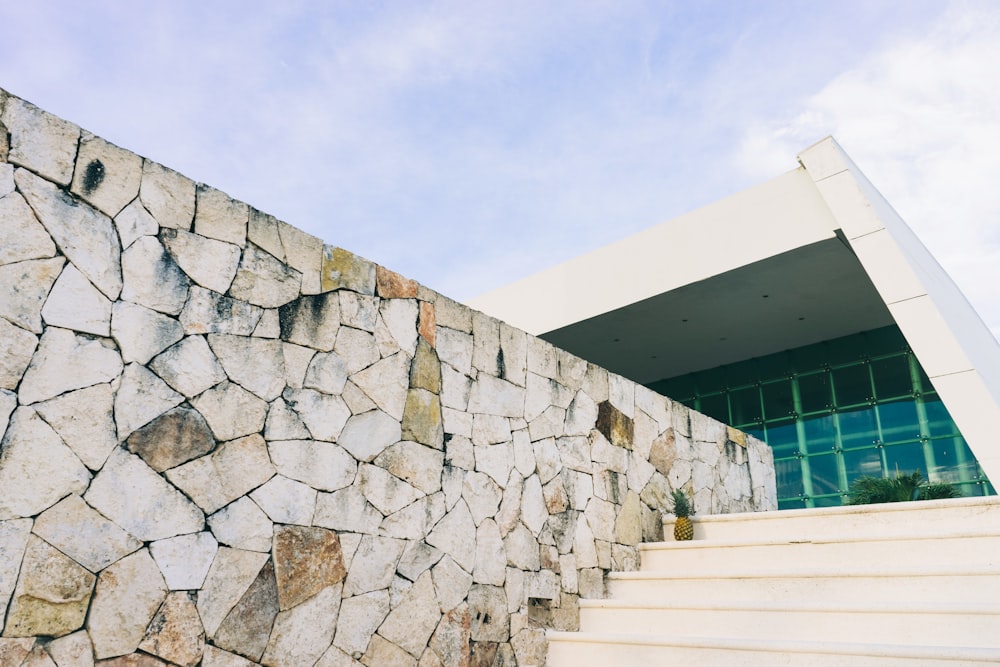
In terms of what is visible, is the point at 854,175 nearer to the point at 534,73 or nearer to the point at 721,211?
the point at 721,211

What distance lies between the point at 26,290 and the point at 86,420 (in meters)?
0.52

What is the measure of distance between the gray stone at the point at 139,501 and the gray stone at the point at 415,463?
110cm

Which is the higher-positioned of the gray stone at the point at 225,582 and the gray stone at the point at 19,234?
the gray stone at the point at 19,234

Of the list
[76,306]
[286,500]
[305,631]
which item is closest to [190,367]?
[76,306]

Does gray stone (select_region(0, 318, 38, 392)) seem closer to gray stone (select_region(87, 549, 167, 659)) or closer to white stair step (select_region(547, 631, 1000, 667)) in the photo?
gray stone (select_region(87, 549, 167, 659))

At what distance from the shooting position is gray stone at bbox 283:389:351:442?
3.49 meters

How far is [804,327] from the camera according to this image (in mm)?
13281

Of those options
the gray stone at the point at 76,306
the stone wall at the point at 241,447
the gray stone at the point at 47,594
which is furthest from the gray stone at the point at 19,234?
the gray stone at the point at 47,594

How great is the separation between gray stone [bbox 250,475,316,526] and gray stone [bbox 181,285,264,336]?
0.72m

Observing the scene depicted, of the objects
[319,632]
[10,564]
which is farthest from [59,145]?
[319,632]

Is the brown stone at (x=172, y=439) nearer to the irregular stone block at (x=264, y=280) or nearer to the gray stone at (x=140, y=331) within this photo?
the gray stone at (x=140, y=331)

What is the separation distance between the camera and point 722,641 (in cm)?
370

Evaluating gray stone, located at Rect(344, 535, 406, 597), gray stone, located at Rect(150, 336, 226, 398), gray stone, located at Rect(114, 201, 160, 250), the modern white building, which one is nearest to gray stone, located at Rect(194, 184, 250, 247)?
gray stone, located at Rect(114, 201, 160, 250)

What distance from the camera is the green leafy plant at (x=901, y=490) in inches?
418
